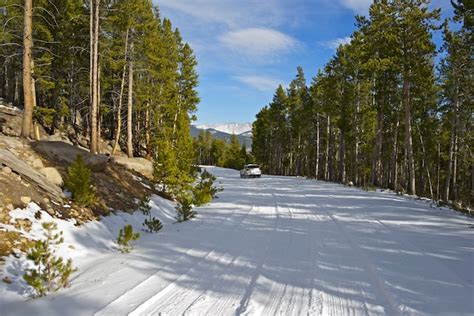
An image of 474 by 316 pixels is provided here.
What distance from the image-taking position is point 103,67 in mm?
26328

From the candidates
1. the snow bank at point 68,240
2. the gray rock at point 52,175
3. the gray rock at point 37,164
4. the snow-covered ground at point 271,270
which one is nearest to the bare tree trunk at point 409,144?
the snow-covered ground at point 271,270

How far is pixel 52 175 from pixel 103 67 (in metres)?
19.2

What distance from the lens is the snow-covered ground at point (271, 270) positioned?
4.30 metres

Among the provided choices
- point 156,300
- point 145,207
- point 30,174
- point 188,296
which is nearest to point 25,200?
point 30,174

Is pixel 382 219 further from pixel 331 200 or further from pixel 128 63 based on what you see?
pixel 128 63

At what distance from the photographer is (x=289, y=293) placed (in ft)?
15.3

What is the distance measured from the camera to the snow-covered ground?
14.1 feet

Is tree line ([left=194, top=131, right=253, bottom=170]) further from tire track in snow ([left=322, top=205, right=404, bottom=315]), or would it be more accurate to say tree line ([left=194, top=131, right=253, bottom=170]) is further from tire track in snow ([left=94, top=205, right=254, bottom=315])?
tire track in snow ([left=94, top=205, right=254, bottom=315])

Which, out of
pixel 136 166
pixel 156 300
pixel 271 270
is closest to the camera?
pixel 156 300

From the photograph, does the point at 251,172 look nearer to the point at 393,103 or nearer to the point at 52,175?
the point at 393,103

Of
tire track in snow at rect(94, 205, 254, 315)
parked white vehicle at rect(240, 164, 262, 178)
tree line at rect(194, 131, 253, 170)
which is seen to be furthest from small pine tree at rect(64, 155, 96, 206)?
tree line at rect(194, 131, 253, 170)

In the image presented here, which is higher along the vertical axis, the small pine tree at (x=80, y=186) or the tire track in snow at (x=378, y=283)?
the small pine tree at (x=80, y=186)

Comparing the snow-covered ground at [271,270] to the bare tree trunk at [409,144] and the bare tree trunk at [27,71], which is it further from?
the bare tree trunk at [409,144]

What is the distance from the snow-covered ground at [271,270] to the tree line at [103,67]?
6229mm
